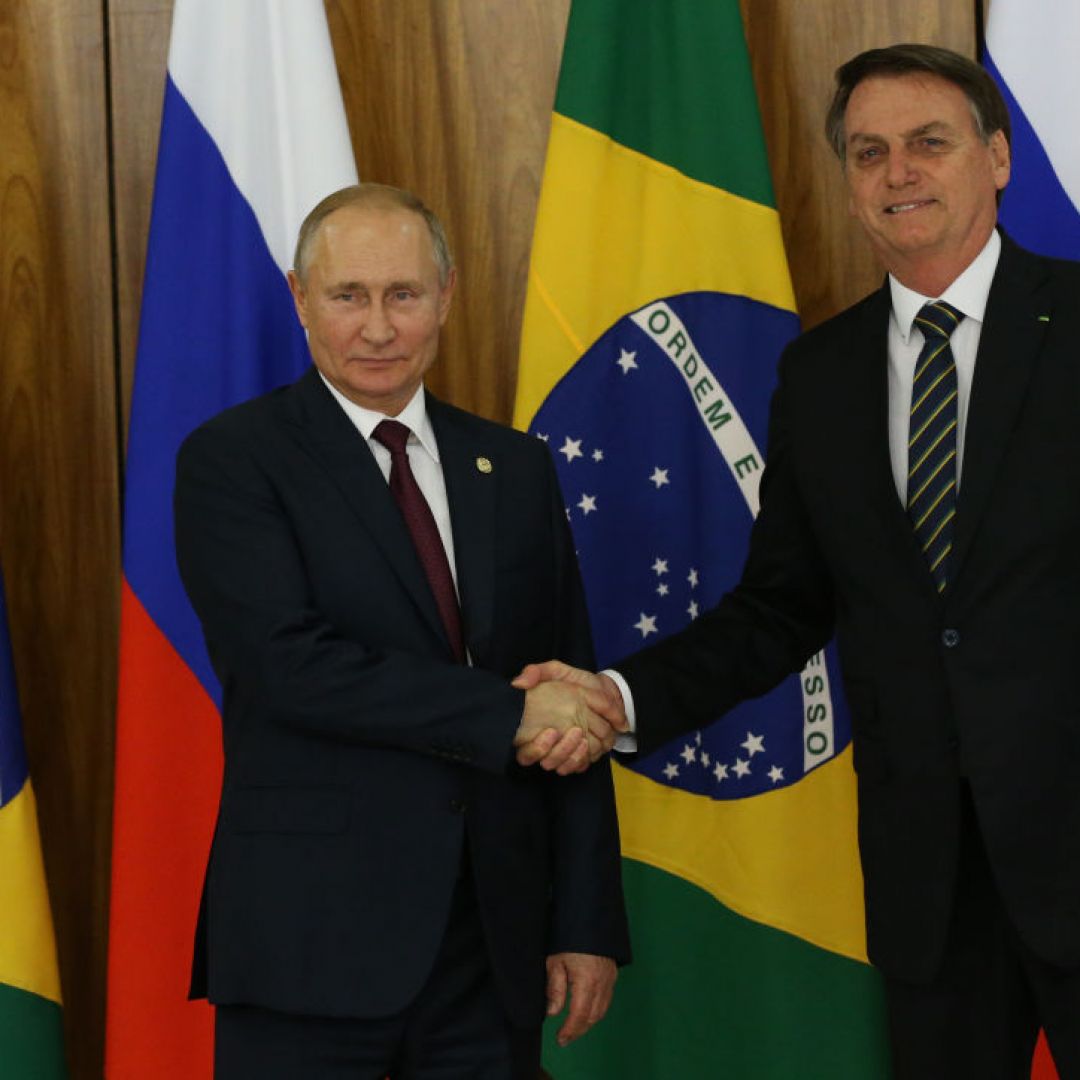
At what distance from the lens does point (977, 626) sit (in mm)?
1828

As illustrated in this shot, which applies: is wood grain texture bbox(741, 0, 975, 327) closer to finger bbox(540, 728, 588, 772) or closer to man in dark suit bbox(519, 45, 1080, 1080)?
man in dark suit bbox(519, 45, 1080, 1080)

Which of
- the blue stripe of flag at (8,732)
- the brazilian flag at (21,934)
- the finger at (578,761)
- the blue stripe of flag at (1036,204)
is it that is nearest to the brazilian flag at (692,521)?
the blue stripe of flag at (1036,204)

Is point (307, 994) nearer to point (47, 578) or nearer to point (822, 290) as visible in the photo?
point (47, 578)

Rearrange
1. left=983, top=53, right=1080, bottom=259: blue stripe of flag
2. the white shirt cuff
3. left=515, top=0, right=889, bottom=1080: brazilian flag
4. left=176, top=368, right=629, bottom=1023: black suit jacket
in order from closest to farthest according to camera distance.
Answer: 1. left=176, top=368, right=629, bottom=1023: black suit jacket
2. the white shirt cuff
3. left=983, top=53, right=1080, bottom=259: blue stripe of flag
4. left=515, top=0, right=889, bottom=1080: brazilian flag

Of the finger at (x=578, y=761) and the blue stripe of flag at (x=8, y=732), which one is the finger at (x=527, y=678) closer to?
the finger at (x=578, y=761)

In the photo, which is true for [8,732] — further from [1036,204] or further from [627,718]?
[1036,204]

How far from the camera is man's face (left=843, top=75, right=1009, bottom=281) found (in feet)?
6.49

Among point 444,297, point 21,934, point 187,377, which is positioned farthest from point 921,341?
point 21,934

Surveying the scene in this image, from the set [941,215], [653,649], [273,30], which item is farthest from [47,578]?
[941,215]

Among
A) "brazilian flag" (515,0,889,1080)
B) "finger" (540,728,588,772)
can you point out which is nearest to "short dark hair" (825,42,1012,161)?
"brazilian flag" (515,0,889,1080)

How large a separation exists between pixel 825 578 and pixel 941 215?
546 millimetres

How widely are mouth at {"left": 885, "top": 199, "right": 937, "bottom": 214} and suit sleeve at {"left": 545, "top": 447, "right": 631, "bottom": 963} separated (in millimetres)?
638

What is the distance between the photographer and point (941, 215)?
1975mm

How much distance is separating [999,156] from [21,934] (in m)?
1.97
